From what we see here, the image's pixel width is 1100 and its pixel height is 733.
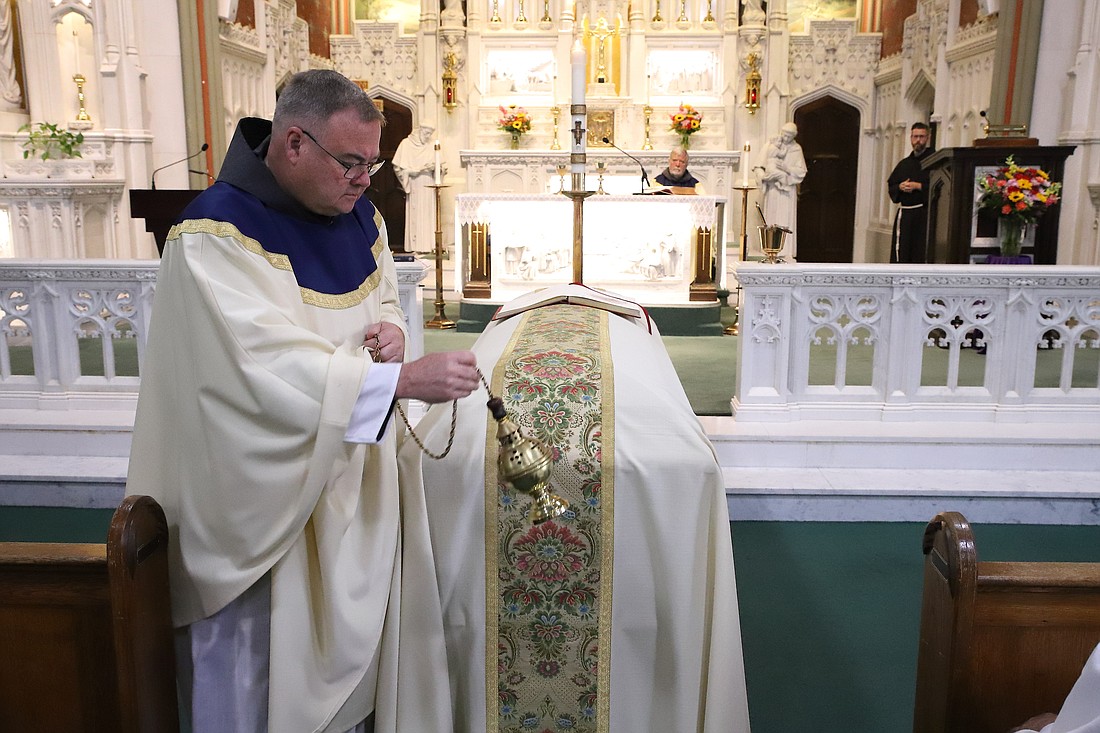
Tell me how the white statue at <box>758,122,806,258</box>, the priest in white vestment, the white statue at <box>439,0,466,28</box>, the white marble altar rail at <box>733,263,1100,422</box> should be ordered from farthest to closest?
the white statue at <box>439,0,466,28</box>
the white statue at <box>758,122,806,258</box>
the white marble altar rail at <box>733,263,1100,422</box>
the priest in white vestment

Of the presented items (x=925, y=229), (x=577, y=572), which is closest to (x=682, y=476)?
(x=577, y=572)

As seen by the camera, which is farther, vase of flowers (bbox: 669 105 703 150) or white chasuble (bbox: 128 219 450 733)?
vase of flowers (bbox: 669 105 703 150)

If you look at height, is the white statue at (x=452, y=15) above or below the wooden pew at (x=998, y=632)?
above

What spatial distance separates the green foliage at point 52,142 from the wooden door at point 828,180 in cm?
954

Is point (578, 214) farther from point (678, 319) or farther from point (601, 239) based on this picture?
point (601, 239)

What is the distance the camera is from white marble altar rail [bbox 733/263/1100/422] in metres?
4.33

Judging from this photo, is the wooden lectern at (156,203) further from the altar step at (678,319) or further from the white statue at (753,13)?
the white statue at (753,13)

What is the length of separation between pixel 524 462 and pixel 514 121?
9.90 m

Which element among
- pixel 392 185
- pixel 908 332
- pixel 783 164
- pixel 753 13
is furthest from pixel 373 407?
pixel 392 185

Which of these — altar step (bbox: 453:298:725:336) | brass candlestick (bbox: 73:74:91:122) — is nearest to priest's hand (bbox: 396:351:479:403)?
altar step (bbox: 453:298:725:336)

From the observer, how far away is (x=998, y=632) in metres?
1.77

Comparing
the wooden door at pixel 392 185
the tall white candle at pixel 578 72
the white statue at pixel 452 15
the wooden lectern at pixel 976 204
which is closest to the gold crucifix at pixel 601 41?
the white statue at pixel 452 15

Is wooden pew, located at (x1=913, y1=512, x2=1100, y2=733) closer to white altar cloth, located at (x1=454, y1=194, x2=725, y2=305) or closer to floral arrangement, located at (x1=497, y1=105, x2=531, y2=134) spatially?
white altar cloth, located at (x1=454, y1=194, x2=725, y2=305)

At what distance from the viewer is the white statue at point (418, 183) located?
10859mm
